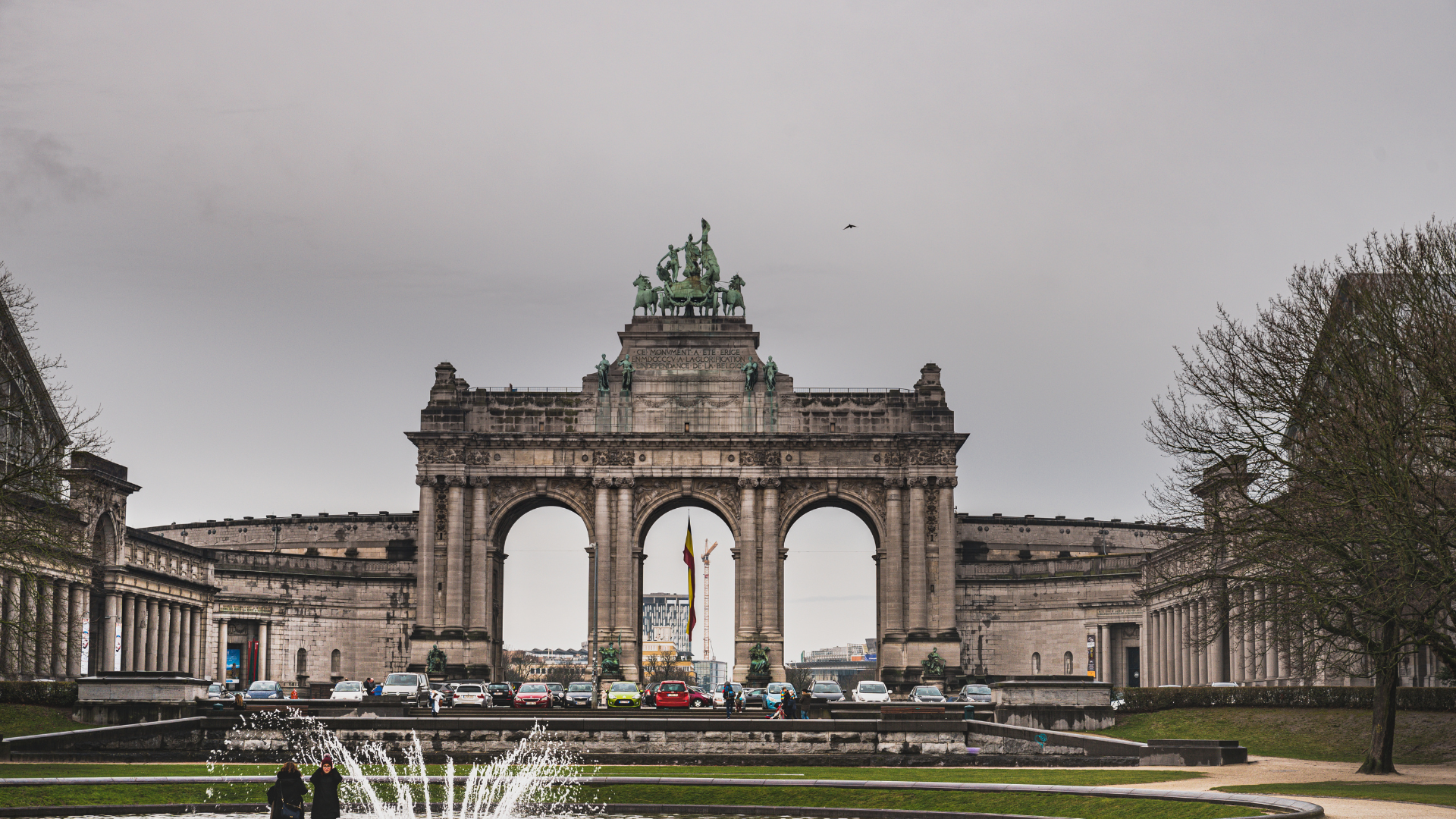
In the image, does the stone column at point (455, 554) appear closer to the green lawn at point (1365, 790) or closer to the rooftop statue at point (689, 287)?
the rooftop statue at point (689, 287)

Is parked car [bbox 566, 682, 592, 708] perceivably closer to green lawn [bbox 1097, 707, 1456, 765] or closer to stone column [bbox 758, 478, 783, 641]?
stone column [bbox 758, 478, 783, 641]

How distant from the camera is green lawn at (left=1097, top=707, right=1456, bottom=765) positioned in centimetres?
4750

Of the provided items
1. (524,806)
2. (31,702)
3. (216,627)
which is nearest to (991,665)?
(216,627)

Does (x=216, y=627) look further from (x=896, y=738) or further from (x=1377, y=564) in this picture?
(x=1377, y=564)

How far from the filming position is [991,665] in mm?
112375

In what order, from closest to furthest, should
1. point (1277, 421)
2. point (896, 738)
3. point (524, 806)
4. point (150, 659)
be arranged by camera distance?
point (524, 806), point (1277, 421), point (896, 738), point (150, 659)

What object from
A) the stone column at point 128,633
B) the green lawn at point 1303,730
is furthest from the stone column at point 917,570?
the stone column at point 128,633

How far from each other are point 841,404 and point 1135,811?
2924 inches

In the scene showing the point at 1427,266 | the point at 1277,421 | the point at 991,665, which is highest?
the point at 1427,266

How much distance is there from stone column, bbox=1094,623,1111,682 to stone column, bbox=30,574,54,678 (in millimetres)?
65519

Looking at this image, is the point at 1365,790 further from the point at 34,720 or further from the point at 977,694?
the point at 977,694

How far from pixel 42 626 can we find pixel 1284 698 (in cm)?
4029

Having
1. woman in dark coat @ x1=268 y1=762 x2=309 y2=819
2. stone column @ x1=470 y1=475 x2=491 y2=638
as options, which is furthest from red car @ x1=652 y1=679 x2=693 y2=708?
woman in dark coat @ x1=268 y1=762 x2=309 y2=819

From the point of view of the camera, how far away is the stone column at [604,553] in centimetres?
10350
